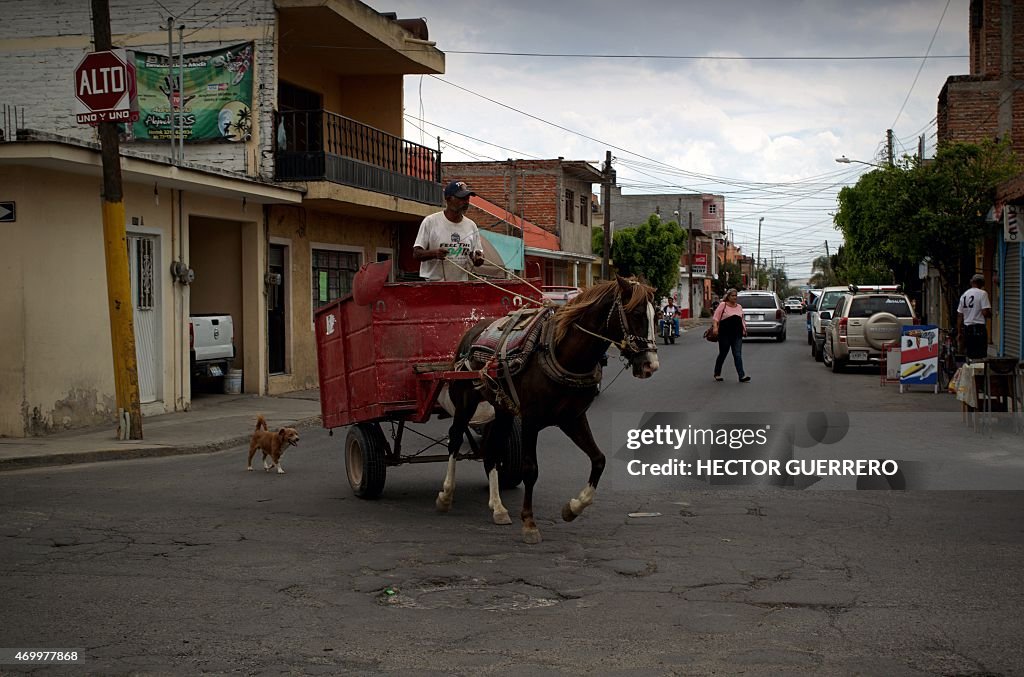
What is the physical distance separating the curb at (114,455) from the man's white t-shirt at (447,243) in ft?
16.0

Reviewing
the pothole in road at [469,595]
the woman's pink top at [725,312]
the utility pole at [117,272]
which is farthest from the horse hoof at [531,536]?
the woman's pink top at [725,312]

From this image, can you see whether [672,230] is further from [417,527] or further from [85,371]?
[417,527]

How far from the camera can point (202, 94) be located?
1958 cm

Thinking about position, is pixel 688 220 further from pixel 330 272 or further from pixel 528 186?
pixel 330 272

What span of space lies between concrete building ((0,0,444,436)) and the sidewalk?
65cm

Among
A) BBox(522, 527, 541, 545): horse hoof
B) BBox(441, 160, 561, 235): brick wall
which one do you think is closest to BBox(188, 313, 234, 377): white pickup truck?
BBox(522, 527, 541, 545): horse hoof

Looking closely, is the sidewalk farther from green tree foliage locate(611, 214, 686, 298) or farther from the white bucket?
green tree foliage locate(611, 214, 686, 298)

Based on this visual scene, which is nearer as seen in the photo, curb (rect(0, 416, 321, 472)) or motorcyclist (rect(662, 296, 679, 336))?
curb (rect(0, 416, 321, 472))

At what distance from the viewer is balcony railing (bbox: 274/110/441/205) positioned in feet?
64.4

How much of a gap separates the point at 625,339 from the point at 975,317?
43.3 ft

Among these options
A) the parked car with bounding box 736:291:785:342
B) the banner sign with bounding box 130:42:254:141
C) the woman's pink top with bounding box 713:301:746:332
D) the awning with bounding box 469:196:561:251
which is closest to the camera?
the banner sign with bounding box 130:42:254:141

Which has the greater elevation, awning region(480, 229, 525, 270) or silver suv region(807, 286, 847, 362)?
awning region(480, 229, 525, 270)

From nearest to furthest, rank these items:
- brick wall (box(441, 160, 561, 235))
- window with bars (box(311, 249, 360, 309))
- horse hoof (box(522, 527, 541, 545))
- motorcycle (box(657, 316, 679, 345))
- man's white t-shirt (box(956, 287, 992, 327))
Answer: horse hoof (box(522, 527, 541, 545)) < man's white t-shirt (box(956, 287, 992, 327)) < window with bars (box(311, 249, 360, 309)) < motorcycle (box(657, 316, 679, 345)) < brick wall (box(441, 160, 561, 235))

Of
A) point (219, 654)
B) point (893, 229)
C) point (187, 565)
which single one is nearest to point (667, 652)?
point (219, 654)
